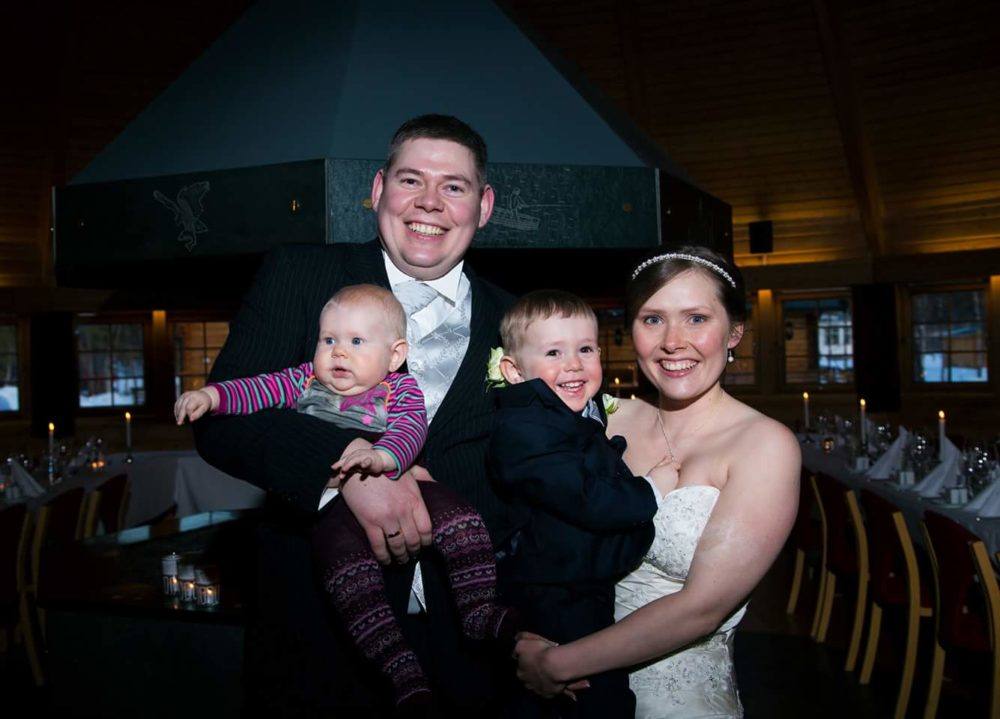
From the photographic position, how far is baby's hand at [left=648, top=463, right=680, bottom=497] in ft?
7.26

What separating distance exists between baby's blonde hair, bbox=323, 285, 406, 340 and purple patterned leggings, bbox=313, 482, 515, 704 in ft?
1.15

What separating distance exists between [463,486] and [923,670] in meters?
4.59

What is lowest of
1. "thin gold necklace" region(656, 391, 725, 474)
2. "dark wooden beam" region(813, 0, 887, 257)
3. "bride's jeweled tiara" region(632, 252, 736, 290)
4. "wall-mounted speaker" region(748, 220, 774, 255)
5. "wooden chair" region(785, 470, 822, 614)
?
"wooden chair" region(785, 470, 822, 614)

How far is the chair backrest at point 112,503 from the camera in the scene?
6723mm

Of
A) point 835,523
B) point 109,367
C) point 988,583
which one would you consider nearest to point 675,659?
point 988,583

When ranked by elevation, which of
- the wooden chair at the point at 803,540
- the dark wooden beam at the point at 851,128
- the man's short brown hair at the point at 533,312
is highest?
the dark wooden beam at the point at 851,128

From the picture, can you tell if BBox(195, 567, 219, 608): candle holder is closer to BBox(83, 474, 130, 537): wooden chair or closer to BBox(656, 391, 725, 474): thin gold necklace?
BBox(656, 391, 725, 474): thin gold necklace

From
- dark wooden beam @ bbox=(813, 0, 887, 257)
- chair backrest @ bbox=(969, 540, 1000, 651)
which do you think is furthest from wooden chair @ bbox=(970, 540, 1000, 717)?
dark wooden beam @ bbox=(813, 0, 887, 257)

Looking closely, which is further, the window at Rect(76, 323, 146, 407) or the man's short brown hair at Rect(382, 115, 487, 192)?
the window at Rect(76, 323, 146, 407)

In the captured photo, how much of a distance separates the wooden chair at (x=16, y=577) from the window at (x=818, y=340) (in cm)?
1129

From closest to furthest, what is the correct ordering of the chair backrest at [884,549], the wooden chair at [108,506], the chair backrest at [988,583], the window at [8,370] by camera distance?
the chair backrest at [988,583], the chair backrest at [884,549], the wooden chair at [108,506], the window at [8,370]

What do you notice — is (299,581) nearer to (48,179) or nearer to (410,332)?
(410,332)

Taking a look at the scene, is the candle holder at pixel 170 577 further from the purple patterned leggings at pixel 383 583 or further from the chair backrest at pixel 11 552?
the chair backrest at pixel 11 552

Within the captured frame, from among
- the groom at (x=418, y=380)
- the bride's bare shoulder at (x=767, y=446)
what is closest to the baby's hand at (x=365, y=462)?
the groom at (x=418, y=380)
